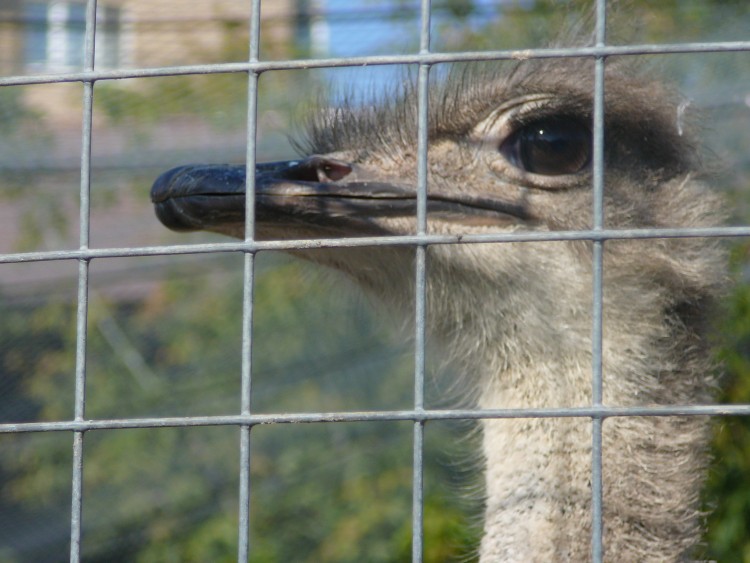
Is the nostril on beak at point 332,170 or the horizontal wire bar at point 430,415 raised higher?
the nostril on beak at point 332,170

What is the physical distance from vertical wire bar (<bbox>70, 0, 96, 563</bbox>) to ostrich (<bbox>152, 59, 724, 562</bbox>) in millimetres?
316

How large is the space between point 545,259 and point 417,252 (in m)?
0.78

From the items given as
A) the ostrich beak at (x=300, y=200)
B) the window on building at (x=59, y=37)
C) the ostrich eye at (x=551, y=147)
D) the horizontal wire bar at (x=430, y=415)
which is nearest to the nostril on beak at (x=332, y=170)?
the ostrich beak at (x=300, y=200)

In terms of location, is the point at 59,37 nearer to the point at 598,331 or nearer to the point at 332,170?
the point at 332,170

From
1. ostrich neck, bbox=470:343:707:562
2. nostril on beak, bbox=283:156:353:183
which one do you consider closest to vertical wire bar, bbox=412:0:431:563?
nostril on beak, bbox=283:156:353:183

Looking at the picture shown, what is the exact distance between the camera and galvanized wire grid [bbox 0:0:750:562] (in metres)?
1.35

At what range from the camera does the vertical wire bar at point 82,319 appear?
4.85 feet

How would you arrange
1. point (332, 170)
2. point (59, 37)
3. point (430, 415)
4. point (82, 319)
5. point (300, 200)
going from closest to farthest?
1. point (430, 415)
2. point (82, 319)
3. point (300, 200)
4. point (332, 170)
5. point (59, 37)

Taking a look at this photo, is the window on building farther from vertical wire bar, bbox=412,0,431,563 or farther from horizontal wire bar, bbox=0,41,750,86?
vertical wire bar, bbox=412,0,431,563

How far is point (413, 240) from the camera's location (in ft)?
4.67

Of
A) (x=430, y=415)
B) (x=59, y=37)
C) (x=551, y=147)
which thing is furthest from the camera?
(x=59, y=37)

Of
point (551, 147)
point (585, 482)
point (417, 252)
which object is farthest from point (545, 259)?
point (417, 252)

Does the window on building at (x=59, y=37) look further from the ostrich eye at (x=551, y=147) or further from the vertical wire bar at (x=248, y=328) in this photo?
the vertical wire bar at (x=248, y=328)

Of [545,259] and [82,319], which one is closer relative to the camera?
[82,319]
